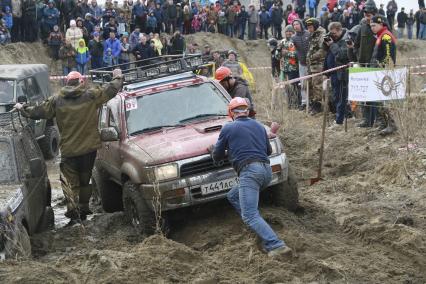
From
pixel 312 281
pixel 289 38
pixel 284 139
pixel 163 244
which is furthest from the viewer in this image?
pixel 289 38

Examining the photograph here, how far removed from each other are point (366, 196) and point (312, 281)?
3730 mm

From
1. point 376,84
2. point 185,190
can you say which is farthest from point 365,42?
point 185,190

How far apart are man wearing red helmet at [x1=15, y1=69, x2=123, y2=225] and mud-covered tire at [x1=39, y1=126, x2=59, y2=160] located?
20.1 ft

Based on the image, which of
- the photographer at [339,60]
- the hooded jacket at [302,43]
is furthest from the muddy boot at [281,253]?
the hooded jacket at [302,43]

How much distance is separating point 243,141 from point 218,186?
1.07 metres

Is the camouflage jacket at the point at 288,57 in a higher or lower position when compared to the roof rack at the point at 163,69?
lower

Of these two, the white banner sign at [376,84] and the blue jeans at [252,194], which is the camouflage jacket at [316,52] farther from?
the blue jeans at [252,194]

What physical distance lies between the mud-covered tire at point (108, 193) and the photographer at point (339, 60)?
5568mm

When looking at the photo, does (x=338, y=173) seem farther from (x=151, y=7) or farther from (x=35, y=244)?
(x=151, y=7)

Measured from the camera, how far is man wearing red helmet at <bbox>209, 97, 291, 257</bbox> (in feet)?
24.0

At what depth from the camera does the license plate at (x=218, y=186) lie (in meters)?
8.32

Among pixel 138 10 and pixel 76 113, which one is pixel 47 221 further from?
pixel 138 10

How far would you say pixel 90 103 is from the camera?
9.73 meters

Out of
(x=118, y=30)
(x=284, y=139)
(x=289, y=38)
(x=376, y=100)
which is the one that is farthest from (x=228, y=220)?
(x=118, y=30)
